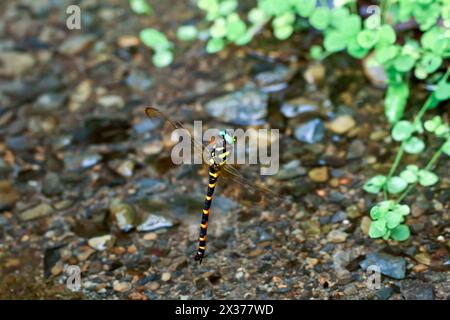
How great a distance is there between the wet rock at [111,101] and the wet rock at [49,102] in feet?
0.75

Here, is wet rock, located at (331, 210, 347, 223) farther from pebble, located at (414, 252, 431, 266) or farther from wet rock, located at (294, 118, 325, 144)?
wet rock, located at (294, 118, 325, 144)

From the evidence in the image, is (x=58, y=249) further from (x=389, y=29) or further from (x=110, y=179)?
(x=389, y=29)

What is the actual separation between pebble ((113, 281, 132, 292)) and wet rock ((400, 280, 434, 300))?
3.82ft

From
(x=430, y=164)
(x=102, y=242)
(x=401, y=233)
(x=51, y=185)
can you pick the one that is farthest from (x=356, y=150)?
(x=51, y=185)

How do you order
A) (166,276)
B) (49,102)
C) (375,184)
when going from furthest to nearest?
(49,102)
(375,184)
(166,276)

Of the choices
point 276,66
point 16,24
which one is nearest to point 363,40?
point 276,66

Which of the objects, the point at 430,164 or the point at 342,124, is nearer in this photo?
the point at 430,164

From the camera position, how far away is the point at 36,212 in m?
3.51

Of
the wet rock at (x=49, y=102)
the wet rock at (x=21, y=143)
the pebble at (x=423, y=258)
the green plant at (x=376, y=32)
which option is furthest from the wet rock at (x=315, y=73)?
the wet rock at (x=21, y=143)

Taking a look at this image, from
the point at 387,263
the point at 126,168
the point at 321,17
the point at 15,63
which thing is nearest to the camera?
the point at 387,263

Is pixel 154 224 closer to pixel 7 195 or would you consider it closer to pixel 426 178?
pixel 7 195

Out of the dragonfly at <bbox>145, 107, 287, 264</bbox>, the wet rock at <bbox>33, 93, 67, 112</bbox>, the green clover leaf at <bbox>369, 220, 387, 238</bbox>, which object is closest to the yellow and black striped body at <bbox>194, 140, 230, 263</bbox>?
the dragonfly at <bbox>145, 107, 287, 264</bbox>

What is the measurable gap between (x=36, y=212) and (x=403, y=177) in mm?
1782

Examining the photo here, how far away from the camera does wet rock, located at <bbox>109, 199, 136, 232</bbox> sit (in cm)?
337
